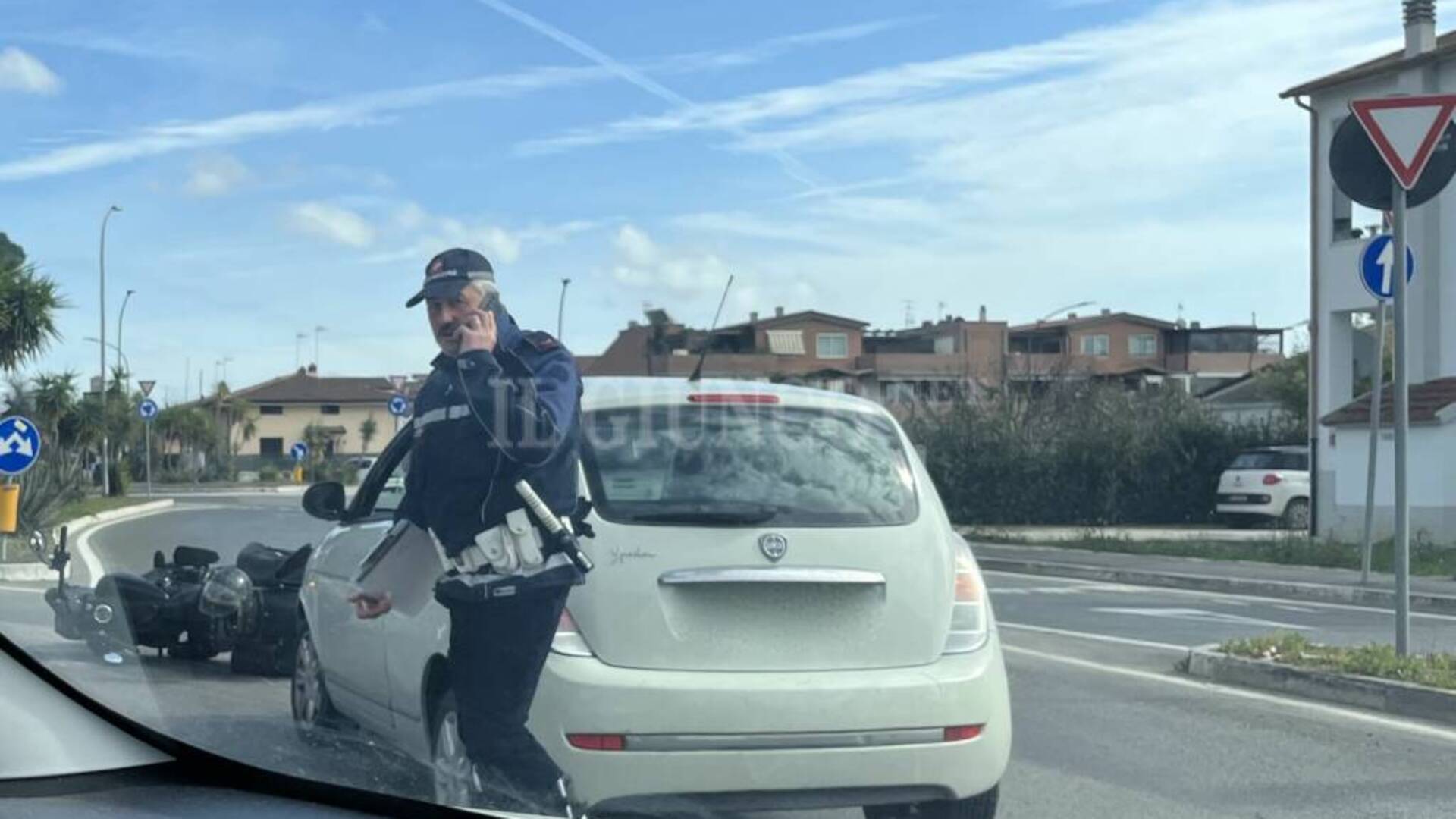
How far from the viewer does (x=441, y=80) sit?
3053mm

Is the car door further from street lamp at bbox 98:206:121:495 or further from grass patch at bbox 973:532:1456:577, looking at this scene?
grass patch at bbox 973:532:1456:577

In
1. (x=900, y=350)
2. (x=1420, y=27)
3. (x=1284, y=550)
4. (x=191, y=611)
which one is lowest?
(x=1284, y=550)

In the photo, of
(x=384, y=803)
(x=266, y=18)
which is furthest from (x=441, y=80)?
(x=384, y=803)

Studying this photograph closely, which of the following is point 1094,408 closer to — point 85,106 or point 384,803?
point 384,803

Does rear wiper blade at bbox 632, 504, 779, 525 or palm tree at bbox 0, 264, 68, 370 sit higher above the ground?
palm tree at bbox 0, 264, 68, 370

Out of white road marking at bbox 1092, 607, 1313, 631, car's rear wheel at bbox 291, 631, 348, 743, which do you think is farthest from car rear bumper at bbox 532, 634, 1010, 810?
white road marking at bbox 1092, 607, 1313, 631

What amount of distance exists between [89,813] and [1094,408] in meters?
2.38

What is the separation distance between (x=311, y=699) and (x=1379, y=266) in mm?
7894

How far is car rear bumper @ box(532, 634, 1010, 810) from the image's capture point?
3211 mm

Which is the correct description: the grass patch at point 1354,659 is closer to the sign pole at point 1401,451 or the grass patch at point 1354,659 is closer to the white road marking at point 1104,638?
the sign pole at point 1401,451

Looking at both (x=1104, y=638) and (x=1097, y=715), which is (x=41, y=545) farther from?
(x=1104, y=638)

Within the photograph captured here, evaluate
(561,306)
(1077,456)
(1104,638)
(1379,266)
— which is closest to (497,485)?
(561,306)

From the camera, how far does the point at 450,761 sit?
10.1 ft

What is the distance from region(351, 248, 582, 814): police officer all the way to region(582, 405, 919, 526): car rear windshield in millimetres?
126
